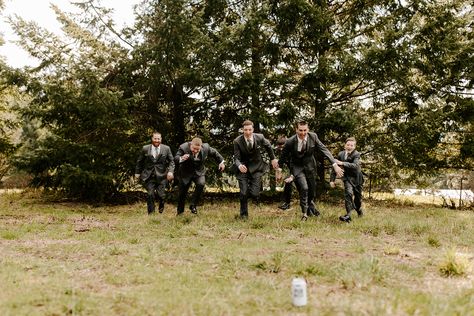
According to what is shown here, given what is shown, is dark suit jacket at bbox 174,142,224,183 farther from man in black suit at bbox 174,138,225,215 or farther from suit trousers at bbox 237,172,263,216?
suit trousers at bbox 237,172,263,216

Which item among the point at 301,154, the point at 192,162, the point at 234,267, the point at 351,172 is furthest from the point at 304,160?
the point at 234,267

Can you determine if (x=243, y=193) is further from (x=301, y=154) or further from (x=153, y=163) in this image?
(x=153, y=163)

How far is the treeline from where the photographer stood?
12.5m

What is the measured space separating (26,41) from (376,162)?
12.2m

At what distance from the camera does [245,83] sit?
12.8 meters

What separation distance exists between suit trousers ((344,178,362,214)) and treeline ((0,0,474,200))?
11.3 feet

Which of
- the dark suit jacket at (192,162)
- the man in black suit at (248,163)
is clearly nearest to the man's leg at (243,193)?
the man in black suit at (248,163)

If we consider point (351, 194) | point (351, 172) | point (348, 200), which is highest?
point (351, 172)

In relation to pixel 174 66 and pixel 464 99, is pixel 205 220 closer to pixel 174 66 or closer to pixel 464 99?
pixel 174 66

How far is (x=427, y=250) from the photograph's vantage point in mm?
6512

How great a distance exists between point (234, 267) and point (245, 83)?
8.28 metres

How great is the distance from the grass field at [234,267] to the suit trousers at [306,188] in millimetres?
437

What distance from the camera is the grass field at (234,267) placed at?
13.1 feet

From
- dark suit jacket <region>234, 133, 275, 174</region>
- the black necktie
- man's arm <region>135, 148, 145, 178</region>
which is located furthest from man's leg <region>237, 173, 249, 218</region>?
man's arm <region>135, 148, 145, 178</region>
